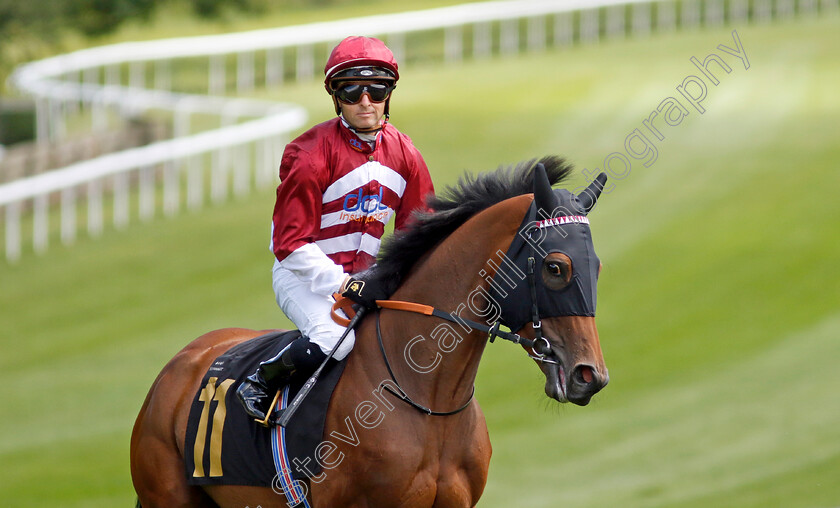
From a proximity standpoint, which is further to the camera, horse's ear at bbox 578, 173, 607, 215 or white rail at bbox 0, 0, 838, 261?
white rail at bbox 0, 0, 838, 261

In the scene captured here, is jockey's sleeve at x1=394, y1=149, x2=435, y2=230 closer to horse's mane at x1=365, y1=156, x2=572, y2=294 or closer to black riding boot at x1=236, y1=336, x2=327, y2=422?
horse's mane at x1=365, y1=156, x2=572, y2=294

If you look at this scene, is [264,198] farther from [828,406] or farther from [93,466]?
[828,406]

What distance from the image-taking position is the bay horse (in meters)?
3.47

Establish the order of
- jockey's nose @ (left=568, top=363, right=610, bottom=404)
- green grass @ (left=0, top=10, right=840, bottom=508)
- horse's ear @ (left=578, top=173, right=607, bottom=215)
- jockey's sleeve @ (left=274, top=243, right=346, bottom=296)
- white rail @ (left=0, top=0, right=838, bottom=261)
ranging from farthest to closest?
white rail @ (left=0, top=0, right=838, bottom=261) → green grass @ (left=0, top=10, right=840, bottom=508) → jockey's sleeve @ (left=274, top=243, right=346, bottom=296) → horse's ear @ (left=578, top=173, right=607, bottom=215) → jockey's nose @ (left=568, top=363, right=610, bottom=404)

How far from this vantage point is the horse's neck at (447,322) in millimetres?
3709

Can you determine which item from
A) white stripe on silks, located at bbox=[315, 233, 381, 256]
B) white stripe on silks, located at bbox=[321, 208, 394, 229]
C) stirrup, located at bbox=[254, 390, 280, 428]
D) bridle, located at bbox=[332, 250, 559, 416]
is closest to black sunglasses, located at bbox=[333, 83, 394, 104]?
white stripe on silks, located at bbox=[321, 208, 394, 229]

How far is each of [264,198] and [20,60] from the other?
15.3m

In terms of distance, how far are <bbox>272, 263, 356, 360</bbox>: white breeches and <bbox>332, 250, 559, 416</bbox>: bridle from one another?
0.05 metres

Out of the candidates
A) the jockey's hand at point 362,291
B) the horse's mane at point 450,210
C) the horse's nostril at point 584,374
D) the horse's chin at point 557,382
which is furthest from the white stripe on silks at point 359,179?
the horse's nostril at point 584,374

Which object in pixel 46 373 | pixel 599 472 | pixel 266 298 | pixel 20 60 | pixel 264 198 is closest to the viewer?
pixel 599 472

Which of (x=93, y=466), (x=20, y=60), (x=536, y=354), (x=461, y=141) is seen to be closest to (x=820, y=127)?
(x=461, y=141)

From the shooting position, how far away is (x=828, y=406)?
8227 mm

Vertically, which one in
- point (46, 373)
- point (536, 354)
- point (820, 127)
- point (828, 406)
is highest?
point (536, 354)

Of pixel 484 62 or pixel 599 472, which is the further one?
pixel 484 62
